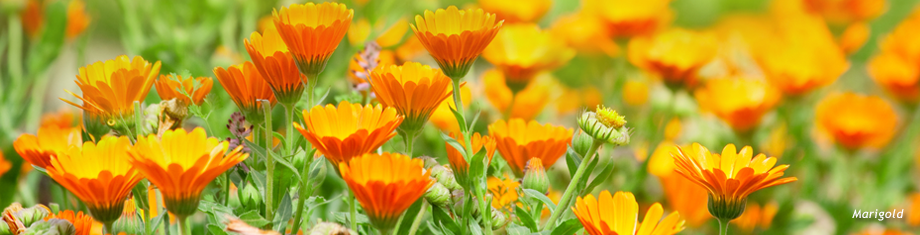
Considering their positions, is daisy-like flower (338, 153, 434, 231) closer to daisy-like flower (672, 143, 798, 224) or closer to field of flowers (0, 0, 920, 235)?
field of flowers (0, 0, 920, 235)

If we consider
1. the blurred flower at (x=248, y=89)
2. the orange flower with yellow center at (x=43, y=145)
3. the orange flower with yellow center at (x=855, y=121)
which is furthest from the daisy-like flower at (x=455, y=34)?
the orange flower with yellow center at (x=855, y=121)

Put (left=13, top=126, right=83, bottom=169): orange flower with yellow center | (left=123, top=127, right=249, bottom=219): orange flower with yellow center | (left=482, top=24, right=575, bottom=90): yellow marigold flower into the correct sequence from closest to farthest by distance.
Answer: (left=123, top=127, right=249, bottom=219): orange flower with yellow center < (left=13, top=126, right=83, bottom=169): orange flower with yellow center < (left=482, top=24, right=575, bottom=90): yellow marigold flower

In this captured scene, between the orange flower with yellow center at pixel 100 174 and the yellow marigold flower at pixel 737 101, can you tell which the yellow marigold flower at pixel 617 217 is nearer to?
the orange flower with yellow center at pixel 100 174

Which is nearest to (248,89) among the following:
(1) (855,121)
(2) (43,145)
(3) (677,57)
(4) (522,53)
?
(2) (43,145)

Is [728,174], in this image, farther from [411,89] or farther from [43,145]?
[43,145]

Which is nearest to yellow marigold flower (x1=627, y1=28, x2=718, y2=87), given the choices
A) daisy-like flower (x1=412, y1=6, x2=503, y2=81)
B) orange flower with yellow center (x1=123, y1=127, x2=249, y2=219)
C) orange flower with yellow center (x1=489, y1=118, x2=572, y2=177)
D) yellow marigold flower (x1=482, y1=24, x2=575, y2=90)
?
yellow marigold flower (x1=482, y1=24, x2=575, y2=90)

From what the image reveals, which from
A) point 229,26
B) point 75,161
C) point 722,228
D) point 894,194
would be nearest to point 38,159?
point 75,161
